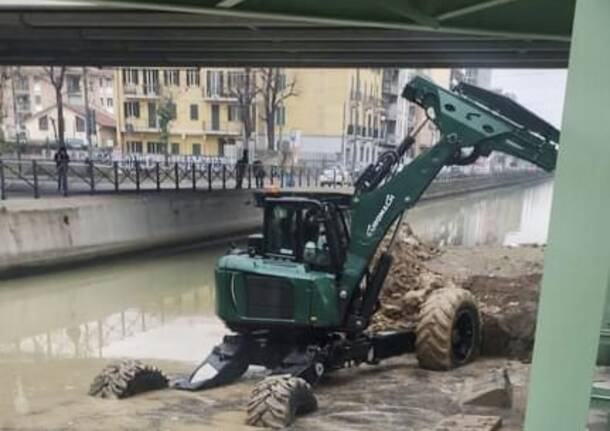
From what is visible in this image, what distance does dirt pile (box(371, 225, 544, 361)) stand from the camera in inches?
349

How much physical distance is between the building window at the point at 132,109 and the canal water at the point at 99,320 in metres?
37.7

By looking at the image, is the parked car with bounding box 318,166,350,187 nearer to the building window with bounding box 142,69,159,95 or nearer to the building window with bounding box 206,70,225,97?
the building window with bounding box 206,70,225,97

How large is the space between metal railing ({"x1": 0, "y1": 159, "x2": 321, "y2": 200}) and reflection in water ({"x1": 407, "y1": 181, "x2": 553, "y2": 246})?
274 inches

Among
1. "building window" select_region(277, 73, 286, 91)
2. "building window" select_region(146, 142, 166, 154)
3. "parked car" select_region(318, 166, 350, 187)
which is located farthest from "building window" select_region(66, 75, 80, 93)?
"parked car" select_region(318, 166, 350, 187)

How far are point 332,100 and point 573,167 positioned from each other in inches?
1962

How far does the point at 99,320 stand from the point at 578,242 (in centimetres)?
1225

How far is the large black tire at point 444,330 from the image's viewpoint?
25.5 ft

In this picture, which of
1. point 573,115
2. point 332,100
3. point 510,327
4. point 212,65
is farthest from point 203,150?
point 573,115

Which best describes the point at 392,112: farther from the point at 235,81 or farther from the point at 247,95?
the point at 247,95

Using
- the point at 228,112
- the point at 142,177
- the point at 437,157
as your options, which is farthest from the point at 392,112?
the point at 437,157

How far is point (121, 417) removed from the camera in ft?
21.3

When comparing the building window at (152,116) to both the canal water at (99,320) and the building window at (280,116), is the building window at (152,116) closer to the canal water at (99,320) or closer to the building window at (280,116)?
the building window at (280,116)

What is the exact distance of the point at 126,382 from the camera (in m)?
7.19

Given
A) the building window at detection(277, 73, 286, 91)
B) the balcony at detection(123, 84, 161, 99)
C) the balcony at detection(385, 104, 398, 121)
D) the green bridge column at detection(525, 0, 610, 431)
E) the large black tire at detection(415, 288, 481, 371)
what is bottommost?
the large black tire at detection(415, 288, 481, 371)
